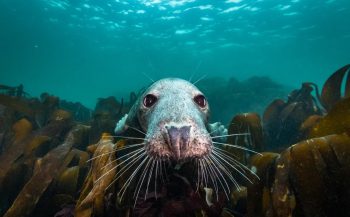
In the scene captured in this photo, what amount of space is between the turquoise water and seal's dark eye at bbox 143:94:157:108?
956 inches

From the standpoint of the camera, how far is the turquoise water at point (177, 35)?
27.4 meters

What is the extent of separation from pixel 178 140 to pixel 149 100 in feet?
3.56

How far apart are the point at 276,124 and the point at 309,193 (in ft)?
12.1

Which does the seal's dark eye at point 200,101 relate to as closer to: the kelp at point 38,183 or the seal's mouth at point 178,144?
the seal's mouth at point 178,144

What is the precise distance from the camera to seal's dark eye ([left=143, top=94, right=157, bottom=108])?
286 cm

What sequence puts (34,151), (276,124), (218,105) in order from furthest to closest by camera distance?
(218,105) → (276,124) → (34,151)

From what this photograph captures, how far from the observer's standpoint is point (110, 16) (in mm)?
30938

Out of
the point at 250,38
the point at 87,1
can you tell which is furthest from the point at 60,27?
the point at 250,38

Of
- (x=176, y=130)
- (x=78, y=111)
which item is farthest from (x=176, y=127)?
(x=78, y=111)

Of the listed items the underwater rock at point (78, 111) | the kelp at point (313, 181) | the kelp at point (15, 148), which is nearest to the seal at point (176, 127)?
the kelp at point (313, 181)

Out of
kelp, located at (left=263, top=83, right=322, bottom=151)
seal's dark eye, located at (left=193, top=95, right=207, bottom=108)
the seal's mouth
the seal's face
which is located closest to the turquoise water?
kelp, located at (left=263, top=83, right=322, bottom=151)

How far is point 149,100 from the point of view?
114 inches

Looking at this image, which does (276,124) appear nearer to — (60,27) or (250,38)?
(250,38)

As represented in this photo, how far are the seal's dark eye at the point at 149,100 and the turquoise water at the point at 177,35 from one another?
24.3 m
